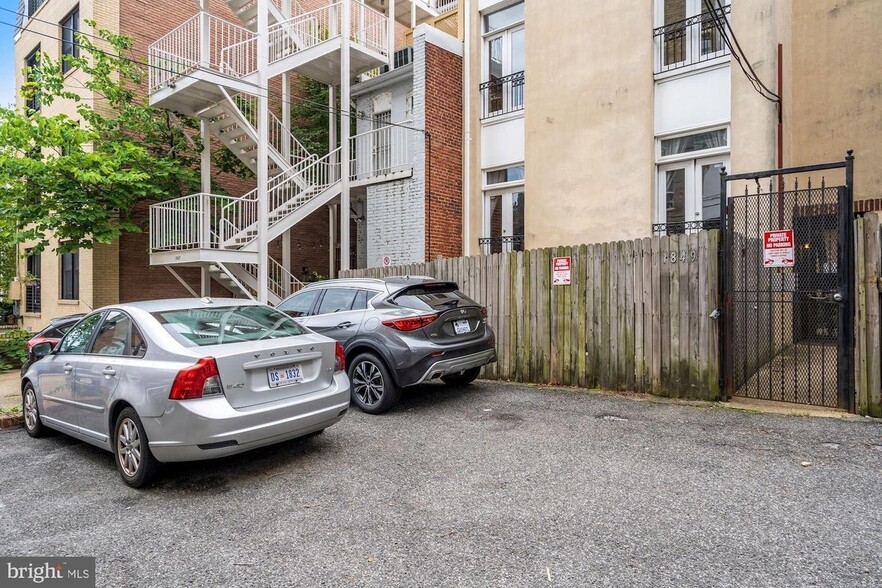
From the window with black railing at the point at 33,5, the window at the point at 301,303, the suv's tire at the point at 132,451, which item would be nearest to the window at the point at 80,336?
the suv's tire at the point at 132,451

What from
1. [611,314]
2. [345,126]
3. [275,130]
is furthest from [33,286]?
[611,314]

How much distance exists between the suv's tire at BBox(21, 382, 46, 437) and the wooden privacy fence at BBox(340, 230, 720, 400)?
18.9 ft

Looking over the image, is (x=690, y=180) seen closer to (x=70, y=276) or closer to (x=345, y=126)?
(x=345, y=126)

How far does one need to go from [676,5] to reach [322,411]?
32.2 ft

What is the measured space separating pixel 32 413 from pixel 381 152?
947 centimetres

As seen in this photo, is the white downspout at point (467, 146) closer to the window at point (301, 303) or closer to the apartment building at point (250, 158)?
the apartment building at point (250, 158)

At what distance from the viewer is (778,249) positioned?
598 cm

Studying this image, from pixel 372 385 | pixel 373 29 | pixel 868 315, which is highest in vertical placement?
pixel 373 29

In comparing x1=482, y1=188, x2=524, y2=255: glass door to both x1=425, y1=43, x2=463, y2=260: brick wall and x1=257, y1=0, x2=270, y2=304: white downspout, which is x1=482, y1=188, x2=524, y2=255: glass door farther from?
x1=257, y1=0, x2=270, y2=304: white downspout

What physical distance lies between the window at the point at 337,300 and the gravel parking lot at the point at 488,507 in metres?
1.77

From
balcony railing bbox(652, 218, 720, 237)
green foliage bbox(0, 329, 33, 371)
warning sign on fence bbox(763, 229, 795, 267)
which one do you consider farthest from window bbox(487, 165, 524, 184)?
green foliage bbox(0, 329, 33, 371)

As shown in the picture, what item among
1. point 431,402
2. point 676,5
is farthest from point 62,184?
point 676,5

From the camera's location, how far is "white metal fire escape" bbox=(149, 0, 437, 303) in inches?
459

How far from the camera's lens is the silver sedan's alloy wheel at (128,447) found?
432cm
